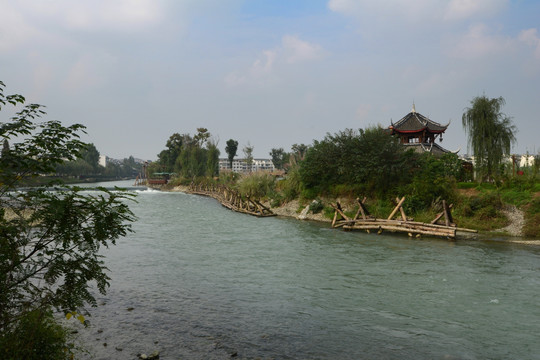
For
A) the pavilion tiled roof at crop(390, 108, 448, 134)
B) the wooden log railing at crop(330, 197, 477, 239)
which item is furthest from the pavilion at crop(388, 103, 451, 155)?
the wooden log railing at crop(330, 197, 477, 239)

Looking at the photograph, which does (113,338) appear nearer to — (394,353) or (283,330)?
(283,330)

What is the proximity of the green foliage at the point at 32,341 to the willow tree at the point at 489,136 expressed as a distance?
102 feet

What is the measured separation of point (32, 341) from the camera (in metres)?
5.02

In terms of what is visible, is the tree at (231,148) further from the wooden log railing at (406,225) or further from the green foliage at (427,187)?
the wooden log railing at (406,225)

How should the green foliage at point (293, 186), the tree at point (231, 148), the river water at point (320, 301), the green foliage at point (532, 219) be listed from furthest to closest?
the tree at point (231, 148), the green foliage at point (293, 186), the green foliage at point (532, 219), the river water at point (320, 301)

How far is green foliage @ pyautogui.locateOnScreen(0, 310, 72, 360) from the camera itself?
4.83m

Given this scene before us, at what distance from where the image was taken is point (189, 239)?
2067cm

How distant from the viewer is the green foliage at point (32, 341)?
4828mm

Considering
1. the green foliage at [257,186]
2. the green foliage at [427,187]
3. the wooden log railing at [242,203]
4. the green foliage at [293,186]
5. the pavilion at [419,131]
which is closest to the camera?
the green foliage at [427,187]

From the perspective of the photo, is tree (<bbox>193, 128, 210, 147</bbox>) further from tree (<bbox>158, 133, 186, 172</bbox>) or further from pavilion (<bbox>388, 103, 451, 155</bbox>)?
pavilion (<bbox>388, 103, 451, 155</bbox>)

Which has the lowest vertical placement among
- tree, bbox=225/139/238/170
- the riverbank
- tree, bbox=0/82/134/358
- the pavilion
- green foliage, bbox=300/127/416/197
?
the riverbank

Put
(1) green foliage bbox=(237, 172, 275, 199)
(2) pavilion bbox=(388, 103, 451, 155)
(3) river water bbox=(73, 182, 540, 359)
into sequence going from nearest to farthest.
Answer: (3) river water bbox=(73, 182, 540, 359) → (2) pavilion bbox=(388, 103, 451, 155) → (1) green foliage bbox=(237, 172, 275, 199)

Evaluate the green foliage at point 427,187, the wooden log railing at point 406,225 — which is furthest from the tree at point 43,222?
the green foliage at point 427,187

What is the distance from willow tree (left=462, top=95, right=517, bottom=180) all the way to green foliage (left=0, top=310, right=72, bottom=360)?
31.2 m
